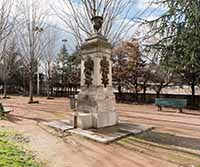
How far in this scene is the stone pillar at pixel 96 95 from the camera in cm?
906

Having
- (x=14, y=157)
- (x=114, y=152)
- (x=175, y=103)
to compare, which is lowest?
(x=114, y=152)

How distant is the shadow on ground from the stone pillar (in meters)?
1.69

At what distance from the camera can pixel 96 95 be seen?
9.20 m

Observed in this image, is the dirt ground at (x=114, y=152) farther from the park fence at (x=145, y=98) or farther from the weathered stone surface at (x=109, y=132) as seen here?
the park fence at (x=145, y=98)

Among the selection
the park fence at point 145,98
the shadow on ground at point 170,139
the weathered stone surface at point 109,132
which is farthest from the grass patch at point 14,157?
the park fence at point 145,98

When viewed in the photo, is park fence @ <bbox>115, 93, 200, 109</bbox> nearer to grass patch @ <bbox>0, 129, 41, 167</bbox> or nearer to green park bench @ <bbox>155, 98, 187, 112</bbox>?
green park bench @ <bbox>155, 98, 187, 112</bbox>

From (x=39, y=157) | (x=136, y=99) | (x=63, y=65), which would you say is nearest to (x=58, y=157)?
(x=39, y=157)

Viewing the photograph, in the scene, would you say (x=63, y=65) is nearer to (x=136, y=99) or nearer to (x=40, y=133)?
(x=136, y=99)

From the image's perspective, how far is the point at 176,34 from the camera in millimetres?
4773

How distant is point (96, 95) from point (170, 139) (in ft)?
9.87

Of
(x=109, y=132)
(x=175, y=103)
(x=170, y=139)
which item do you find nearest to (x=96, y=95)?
(x=109, y=132)

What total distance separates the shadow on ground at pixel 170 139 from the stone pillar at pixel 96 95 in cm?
169

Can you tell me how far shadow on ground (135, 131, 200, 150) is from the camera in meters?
6.99

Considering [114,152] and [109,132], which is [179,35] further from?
[109,132]
